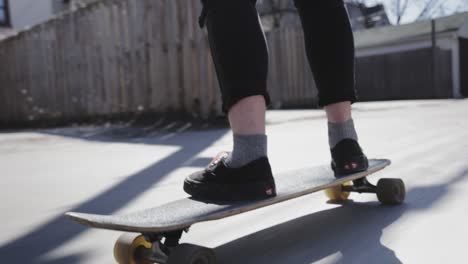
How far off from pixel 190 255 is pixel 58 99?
23.5ft

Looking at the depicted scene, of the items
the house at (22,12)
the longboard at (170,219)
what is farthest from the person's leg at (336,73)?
the house at (22,12)

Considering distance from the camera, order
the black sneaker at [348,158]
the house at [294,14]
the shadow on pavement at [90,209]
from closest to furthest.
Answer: the shadow on pavement at [90,209] < the black sneaker at [348,158] < the house at [294,14]

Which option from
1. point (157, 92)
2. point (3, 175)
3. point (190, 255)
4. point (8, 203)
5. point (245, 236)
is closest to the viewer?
point (190, 255)

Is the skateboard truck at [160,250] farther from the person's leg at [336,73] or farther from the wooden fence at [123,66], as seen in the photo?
the wooden fence at [123,66]

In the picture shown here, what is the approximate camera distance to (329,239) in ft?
3.54

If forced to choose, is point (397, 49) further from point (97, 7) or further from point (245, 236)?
point (245, 236)

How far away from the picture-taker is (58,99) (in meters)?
7.36

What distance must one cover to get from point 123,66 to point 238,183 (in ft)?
17.0

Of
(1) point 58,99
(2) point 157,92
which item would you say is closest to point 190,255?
(2) point 157,92

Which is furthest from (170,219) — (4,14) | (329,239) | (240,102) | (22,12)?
(22,12)

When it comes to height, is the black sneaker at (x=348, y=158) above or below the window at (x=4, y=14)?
below

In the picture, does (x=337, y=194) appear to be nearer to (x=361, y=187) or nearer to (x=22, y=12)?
(x=361, y=187)

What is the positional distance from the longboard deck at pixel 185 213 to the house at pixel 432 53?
1684 centimetres

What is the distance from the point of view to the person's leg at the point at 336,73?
127cm
